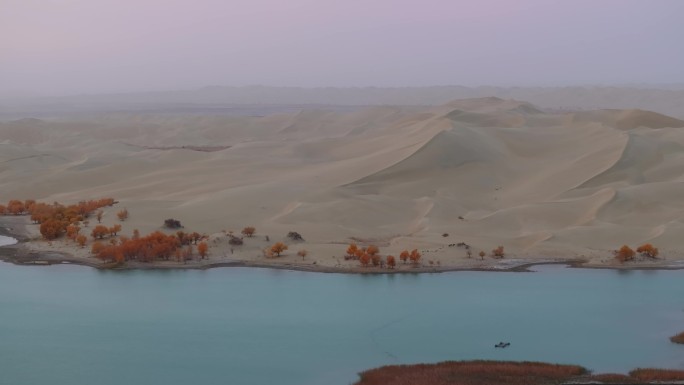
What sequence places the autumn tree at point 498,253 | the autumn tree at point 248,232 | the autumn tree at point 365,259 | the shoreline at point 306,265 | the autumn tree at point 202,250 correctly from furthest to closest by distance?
the autumn tree at point 248,232
the autumn tree at point 202,250
the autumn tree at point 498,253
the autumn tree at point 365,259
the shoreline at point 306,265

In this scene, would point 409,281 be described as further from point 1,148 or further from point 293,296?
point 1,148

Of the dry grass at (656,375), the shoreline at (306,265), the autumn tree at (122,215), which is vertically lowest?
the dry grass at (656,375)

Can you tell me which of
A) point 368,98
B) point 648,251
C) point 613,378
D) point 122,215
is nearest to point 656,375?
point 613,378

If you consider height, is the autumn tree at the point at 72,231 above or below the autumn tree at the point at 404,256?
above

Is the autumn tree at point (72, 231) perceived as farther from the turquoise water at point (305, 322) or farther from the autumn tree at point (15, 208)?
the autumn tree at point (15, 208)

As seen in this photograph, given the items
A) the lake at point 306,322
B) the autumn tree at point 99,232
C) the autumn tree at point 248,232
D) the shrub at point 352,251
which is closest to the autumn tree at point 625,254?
the lake at point 306,322

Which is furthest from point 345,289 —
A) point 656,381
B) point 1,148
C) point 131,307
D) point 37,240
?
point 1,148
